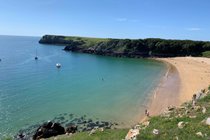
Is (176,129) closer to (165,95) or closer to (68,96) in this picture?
(165,95)

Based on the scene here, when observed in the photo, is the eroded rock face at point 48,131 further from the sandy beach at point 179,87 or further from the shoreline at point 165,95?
the sandy beach at point 179,87

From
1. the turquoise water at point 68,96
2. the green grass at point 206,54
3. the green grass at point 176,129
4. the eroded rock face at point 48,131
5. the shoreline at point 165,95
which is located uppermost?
the green grass at point 176,129

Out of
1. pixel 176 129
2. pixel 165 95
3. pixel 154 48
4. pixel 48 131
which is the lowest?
pixel 165 95

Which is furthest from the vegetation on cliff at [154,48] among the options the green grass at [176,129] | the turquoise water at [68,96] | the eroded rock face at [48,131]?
the green grass at [176,129]

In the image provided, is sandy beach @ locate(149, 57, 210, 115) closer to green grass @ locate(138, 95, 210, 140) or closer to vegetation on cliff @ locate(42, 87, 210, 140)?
vegetation on cliff @ locate(42, 87, 210, 140)

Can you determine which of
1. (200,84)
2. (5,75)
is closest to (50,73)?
(5,75)

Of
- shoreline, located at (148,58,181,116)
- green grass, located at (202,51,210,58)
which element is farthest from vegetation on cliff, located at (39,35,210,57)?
shoreline, located at (148,58,181,116)

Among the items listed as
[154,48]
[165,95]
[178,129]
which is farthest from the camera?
[154,48]

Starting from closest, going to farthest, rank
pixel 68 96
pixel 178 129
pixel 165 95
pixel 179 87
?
pixel 178 129 → pixel 68 96 → pixel 165 95 → pixel 179 87

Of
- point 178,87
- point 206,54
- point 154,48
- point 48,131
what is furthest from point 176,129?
point 154,48

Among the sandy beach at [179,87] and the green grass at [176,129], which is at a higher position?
the green grass at [176,129]

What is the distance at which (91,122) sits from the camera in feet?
144

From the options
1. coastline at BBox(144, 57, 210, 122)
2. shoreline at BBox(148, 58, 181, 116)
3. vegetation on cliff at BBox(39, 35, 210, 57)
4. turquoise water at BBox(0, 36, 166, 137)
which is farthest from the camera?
vegetation on cliff at BBox(39, 35, 210, 57)

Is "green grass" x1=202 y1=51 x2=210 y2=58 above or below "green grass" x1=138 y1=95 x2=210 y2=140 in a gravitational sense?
below
